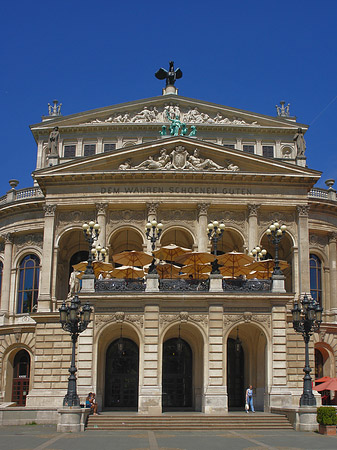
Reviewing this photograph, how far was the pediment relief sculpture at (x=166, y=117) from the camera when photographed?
60.8 m

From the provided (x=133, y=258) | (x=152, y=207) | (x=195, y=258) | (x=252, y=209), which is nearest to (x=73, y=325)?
(x=133, y=258)

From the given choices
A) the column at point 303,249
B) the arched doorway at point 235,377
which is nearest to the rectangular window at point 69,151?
the column at point 303,249

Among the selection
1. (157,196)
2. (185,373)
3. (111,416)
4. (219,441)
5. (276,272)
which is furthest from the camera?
(157,196)

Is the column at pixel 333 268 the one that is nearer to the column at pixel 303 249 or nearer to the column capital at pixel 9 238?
A: the column at pixel 303 249

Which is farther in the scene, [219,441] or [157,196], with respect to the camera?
[157,196]

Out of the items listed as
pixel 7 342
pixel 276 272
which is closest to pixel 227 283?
pixel 276 272

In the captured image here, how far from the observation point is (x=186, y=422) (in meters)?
33.4

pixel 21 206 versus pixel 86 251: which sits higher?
pixel 21 206

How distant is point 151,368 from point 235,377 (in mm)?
9974

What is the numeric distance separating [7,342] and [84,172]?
606 inches

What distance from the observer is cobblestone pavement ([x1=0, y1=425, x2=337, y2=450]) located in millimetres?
24547

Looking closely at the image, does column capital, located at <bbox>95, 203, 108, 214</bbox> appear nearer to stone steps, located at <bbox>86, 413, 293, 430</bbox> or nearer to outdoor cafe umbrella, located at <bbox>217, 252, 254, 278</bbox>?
outdoor cafe umbrella, located at <bbox>217, 252, 254, 278</bbox>

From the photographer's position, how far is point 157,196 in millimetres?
51375

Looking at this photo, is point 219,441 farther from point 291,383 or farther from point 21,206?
point 21,206
